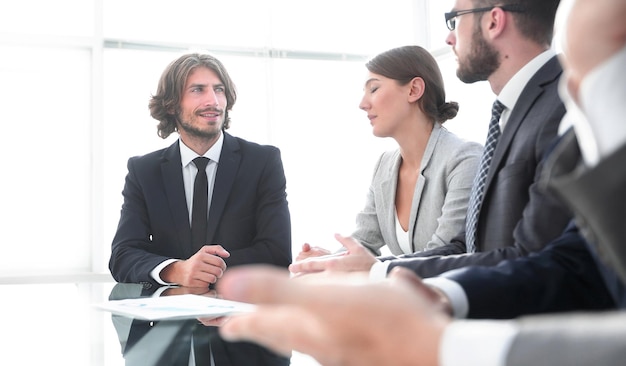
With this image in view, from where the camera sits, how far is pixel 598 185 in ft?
1.61

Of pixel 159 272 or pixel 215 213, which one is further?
pixel 215 213

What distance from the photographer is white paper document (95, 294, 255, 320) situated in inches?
58.3

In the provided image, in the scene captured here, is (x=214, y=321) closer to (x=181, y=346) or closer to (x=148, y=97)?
(x=181, y=346)

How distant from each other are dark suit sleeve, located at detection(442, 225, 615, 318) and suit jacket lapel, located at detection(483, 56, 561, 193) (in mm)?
664

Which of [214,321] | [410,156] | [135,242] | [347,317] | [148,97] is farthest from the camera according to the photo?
[148,97]

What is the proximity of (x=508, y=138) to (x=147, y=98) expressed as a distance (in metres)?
4.96

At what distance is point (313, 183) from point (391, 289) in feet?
20.6

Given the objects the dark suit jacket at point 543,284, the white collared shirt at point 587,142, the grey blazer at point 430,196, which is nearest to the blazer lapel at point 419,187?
the grey blazer at point 430,196

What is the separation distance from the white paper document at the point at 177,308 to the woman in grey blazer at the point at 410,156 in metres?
1.15

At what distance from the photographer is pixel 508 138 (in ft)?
5.69

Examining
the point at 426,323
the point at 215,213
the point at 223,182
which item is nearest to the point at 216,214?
the point at 215,213

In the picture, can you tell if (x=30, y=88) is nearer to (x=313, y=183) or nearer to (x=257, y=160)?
(x=313, y=183)

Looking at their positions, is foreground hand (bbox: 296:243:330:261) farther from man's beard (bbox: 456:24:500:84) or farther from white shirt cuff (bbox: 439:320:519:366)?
white shirt cuff (bbox: 439:320:519:366)

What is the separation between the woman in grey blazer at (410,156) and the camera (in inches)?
106
